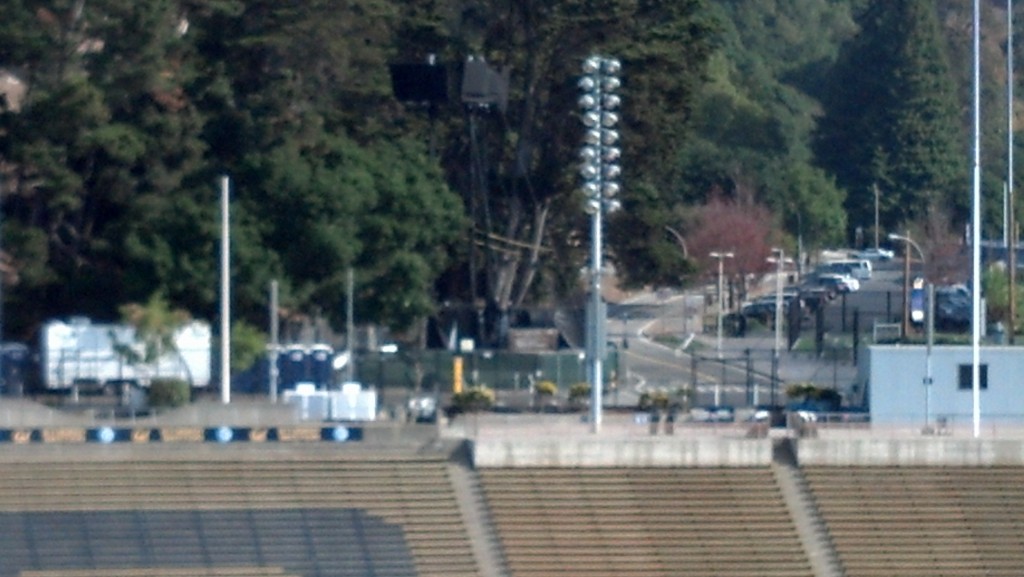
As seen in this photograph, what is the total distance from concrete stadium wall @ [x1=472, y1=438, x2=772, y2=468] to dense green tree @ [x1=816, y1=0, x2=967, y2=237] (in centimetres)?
6361

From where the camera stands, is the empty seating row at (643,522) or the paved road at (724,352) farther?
the paved road at (724,352)

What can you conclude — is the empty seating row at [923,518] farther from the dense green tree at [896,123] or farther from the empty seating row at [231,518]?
the dense green tree at [896,123]

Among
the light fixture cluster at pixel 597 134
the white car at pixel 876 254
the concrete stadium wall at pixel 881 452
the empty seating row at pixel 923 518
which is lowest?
the empty seating row at pixel 923 518

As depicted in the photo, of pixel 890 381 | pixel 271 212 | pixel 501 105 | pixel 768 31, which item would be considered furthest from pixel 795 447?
pixel 768 31

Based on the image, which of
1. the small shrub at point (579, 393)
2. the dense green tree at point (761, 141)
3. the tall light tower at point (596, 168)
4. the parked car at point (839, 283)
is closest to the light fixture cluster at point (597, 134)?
the tall light tower at point (596, 168)

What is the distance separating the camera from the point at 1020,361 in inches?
1382

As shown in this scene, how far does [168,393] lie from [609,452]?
9.51 meters

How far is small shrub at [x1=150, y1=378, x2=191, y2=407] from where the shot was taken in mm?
37188

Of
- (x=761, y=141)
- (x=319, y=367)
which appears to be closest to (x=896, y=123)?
Result: (x=761, y=141)

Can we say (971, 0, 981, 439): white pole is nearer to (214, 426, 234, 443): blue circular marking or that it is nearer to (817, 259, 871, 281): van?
(214, 426, 234, 443): blue circular marking

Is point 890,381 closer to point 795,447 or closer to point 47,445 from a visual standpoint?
point 795,447

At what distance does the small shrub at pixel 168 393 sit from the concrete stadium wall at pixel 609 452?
7409 millimetres

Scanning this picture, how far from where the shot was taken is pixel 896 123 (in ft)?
315

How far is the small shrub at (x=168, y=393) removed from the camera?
122 ft
